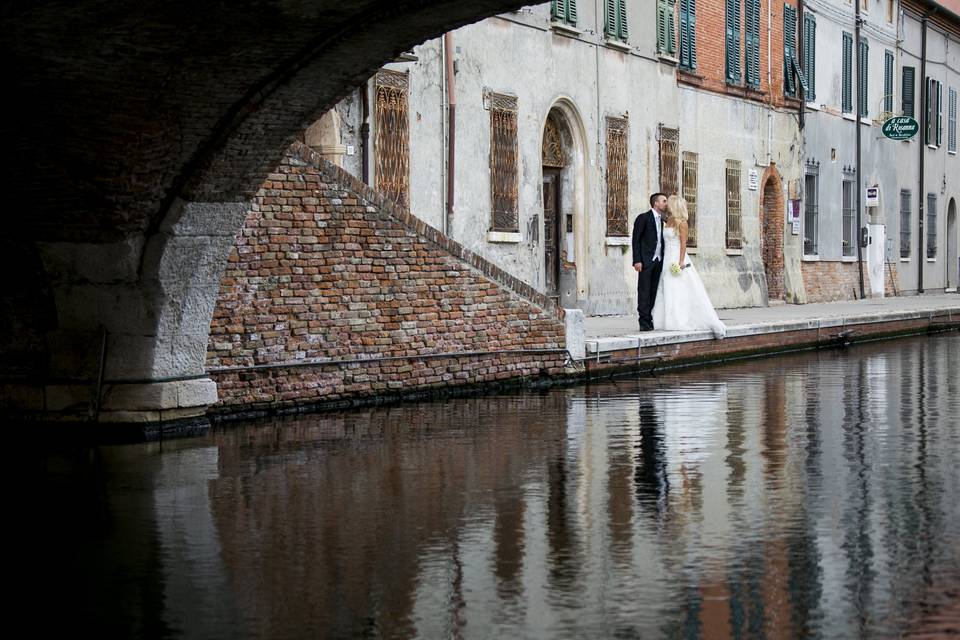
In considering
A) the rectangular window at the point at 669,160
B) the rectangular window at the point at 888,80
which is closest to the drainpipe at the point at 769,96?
the rectangular window at the point at 669,160

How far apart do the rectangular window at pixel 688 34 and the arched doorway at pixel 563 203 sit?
4.91m

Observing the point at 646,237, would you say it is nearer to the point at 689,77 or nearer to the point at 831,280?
the point at 689,77

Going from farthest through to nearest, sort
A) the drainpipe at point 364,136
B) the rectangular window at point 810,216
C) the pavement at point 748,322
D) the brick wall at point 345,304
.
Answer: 1. the rectangular window at point 810,216
2. the drainpipe at point 364,136
3. the pavement at point 748,322
4. the brick wall at point 345,304

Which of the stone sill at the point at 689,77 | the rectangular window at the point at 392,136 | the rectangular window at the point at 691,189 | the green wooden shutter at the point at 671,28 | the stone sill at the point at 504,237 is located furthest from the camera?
the rectangular window at the point at 691,189

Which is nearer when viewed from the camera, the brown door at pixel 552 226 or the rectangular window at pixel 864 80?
the brown door at pixel 552 226

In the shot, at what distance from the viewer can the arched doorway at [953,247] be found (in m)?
49.0

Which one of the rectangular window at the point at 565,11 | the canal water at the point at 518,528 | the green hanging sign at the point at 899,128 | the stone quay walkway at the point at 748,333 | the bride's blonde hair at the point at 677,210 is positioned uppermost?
the rectangular window at the point at 565,11

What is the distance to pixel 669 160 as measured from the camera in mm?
28891

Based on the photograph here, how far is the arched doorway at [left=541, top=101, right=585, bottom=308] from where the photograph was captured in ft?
82.2

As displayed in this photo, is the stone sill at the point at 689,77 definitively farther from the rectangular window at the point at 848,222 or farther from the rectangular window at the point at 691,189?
the rectangular window at the point at 848,222

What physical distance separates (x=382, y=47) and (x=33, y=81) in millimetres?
2119

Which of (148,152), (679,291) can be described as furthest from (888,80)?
(148,152)

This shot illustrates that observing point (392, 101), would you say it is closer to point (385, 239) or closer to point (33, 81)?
point (385, 239)

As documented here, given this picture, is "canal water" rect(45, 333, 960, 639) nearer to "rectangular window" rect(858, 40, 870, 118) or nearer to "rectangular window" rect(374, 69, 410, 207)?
"rectangular window" rect(374, 69, 410, 207)
